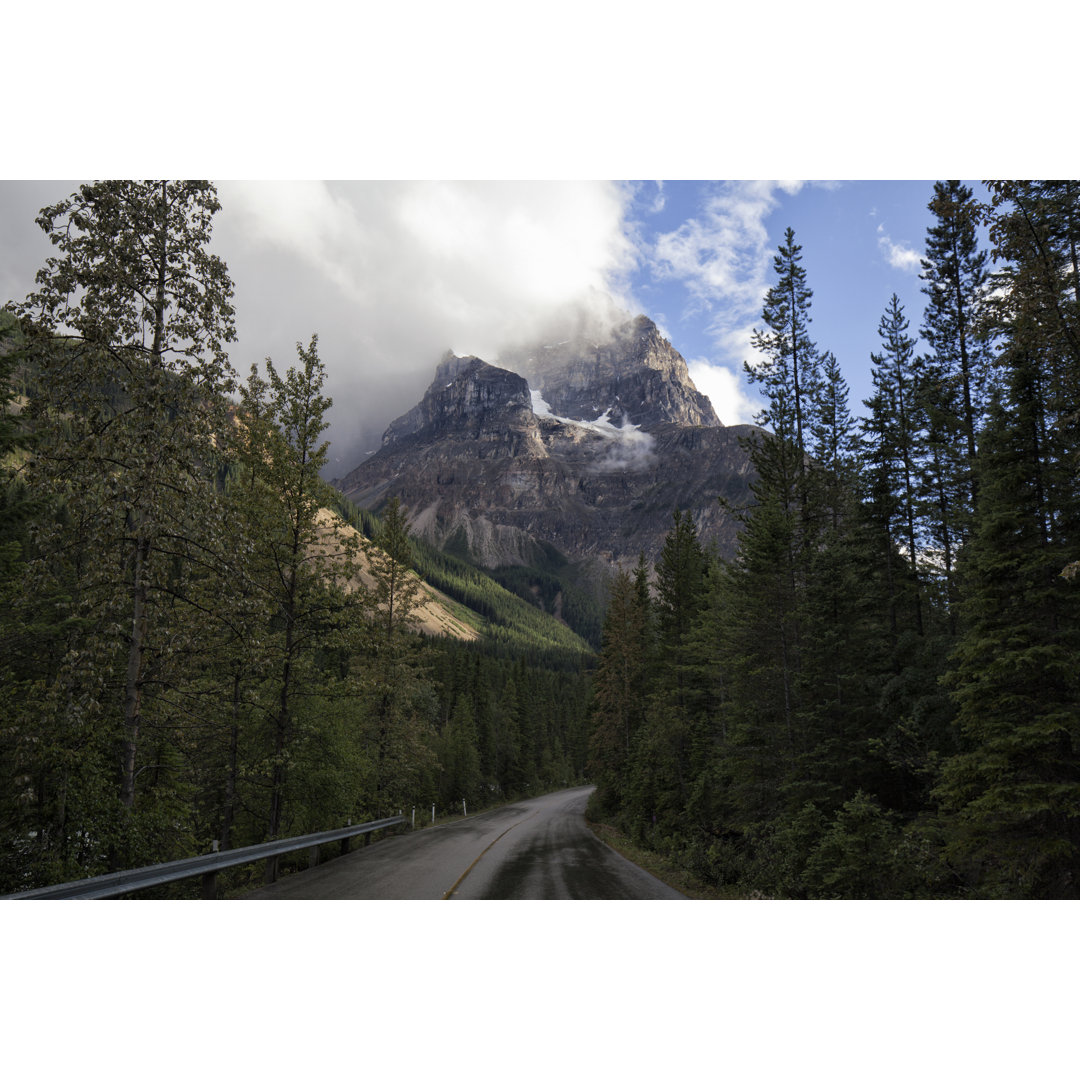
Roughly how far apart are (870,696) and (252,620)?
15486 millimetres

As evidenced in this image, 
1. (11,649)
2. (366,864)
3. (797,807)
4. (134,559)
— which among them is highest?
(134,559)

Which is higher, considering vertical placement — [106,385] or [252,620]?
[106,385]

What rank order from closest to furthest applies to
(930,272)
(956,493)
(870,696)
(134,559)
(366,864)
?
1. (134,559)
2. (366,864)
3. (870,696)
4. (930,272)
5. (956,493)

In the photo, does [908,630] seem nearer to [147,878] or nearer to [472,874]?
[472,874]

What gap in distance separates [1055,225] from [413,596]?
25.1 meters

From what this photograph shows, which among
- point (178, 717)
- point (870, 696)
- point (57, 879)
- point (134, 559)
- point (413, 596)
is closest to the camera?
point (57, 879)

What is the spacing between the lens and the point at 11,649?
1224 cm

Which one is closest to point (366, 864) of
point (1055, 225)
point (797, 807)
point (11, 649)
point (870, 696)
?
point (11, 649)

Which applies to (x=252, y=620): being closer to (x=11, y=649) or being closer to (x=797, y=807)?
(x=11, y=649)

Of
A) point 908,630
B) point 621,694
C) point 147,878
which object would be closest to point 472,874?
point 147,878

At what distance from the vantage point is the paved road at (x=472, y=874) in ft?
38.2

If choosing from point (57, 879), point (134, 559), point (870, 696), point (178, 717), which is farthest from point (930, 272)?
point (57, 879)

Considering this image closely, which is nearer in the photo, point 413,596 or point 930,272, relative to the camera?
point 930,272

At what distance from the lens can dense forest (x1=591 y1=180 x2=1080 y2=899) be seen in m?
9.70
